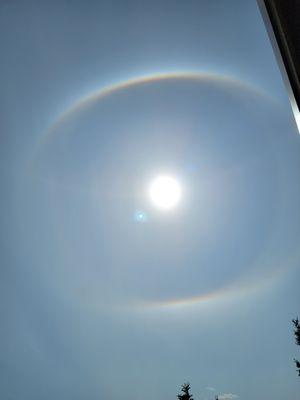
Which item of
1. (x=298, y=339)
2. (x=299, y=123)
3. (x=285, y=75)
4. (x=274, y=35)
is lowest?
(x=299, y=123)

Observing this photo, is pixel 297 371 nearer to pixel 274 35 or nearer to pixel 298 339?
pixel 298 339

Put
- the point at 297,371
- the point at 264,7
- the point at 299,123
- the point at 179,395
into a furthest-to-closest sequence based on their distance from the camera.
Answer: the point at 179,395, the point at 297,371, the point at 299,123, the point at 264,7

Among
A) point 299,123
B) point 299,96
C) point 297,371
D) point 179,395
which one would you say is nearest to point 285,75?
point 299,96

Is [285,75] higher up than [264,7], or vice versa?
[264,7]

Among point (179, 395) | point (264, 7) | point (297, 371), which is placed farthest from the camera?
point (179, 395)

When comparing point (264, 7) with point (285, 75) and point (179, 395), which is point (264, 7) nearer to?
point (285, 75)

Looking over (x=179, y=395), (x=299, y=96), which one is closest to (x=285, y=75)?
(x=299, y=96)

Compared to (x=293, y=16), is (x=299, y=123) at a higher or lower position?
lower

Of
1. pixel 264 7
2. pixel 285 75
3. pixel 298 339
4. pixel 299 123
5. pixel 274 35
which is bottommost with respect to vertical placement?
pixel 299 123

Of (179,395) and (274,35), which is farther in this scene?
(179,395)
